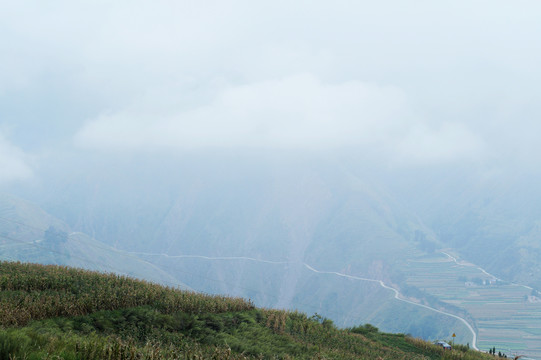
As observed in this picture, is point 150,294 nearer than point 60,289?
No

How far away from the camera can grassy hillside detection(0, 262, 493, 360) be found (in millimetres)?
11086

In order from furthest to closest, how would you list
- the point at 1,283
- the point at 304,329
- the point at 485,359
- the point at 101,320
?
the point at 485,359 < the point at 304,329 < the point at 1,283 < the point at 101,320

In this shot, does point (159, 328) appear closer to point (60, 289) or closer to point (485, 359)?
point (60, 289)

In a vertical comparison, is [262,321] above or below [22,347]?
above

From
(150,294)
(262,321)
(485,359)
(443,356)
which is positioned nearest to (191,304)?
(150,294)

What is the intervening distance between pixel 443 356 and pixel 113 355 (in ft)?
92.8

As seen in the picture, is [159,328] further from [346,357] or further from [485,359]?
[485,359]

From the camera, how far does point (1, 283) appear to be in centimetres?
2172

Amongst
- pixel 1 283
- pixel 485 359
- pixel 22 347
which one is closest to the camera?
pixel 22 347

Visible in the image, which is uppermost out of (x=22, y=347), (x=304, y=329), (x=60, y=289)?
(x=304, y=329)

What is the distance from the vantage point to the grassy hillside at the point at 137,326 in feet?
36.4

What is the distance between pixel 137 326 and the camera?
19578 mm

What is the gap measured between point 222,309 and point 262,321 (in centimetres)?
277

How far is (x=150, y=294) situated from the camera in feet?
81.7
